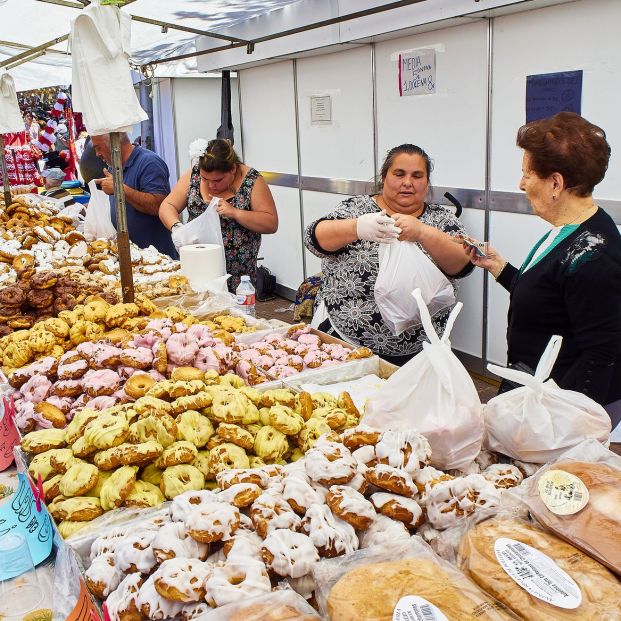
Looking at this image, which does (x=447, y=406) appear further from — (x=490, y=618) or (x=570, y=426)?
(x=490, y=618)

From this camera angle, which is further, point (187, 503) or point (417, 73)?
point (417, 73)

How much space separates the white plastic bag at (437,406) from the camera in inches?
55.0

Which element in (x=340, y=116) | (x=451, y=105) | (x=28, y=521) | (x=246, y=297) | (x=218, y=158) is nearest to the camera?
(x=28, y=521)

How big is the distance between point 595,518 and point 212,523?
0.61 m

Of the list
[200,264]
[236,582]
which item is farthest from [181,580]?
[200,264]

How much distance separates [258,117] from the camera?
7.42 metres

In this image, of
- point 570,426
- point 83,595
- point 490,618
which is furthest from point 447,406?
point 83,595

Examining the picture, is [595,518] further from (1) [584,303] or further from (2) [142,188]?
(2) [142,188]

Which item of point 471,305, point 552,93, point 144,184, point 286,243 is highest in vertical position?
point 552,93

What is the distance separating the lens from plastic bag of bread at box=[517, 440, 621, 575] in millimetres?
947

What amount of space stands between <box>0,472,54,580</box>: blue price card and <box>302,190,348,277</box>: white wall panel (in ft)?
16.0

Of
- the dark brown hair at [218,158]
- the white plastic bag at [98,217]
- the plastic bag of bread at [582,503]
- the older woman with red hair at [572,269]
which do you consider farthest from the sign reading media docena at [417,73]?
the plastic bag of bread at [582,503]

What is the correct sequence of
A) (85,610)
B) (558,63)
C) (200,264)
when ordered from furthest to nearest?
(558,63), (200,264), (85,610)

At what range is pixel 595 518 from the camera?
98cm
